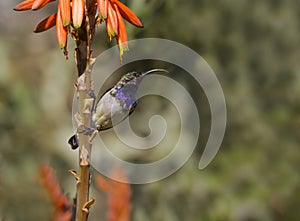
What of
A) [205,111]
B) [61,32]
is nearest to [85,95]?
[61,32]

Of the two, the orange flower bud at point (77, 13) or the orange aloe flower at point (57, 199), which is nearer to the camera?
the orange flower bud at point (77, 13)

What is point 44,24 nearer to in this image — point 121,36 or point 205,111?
point 121,36

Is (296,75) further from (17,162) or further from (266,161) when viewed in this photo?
(17,162)

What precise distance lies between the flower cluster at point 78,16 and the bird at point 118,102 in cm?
4

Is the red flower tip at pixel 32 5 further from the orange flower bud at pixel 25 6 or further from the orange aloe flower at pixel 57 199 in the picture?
the orange aloe flower at pixel 57 199

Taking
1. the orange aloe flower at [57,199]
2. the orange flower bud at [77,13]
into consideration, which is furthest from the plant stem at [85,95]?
the orange aloe flower at [57,199]

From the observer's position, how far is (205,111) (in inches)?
90.6

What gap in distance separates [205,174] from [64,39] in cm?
168

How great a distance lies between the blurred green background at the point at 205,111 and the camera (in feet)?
6.02

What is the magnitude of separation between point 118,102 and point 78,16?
115 millimetres

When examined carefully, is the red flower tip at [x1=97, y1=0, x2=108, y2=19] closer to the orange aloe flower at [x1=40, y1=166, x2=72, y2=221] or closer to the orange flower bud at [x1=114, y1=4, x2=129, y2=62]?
the orange flower bud at [x1=114, y1=4, x2=129, y2=62]

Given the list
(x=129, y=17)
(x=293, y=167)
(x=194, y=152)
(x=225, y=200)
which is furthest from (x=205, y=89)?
(x=129, y=17)

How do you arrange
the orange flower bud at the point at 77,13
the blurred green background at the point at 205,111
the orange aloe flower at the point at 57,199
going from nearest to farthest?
the orange flower bud at the point at 77,13
the orange aloe flower at the point at 57,199
the blurred green background at the point at 205,111

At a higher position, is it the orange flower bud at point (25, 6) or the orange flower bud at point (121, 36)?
the orange flower bud at point (25, 6)
